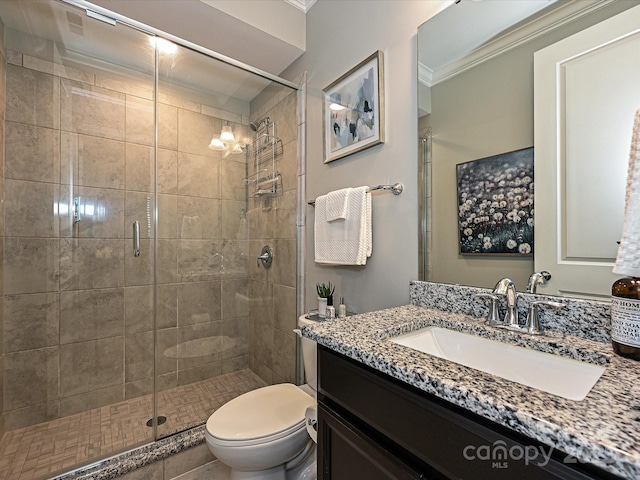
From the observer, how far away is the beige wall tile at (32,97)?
1618 millimetres

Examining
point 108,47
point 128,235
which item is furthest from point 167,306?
point 108,47

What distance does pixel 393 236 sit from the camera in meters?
1.35

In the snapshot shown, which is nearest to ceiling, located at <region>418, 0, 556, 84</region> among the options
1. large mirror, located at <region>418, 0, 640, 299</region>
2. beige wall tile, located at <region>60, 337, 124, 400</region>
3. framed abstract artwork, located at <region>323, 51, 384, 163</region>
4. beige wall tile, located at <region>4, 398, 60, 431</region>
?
large mirror, located at <region>418, 0, 640, 299</region>

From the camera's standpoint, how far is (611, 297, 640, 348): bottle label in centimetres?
63

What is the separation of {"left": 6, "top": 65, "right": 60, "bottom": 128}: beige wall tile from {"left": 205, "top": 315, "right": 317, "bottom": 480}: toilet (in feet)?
6.05

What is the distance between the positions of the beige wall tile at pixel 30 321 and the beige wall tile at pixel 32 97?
982mm

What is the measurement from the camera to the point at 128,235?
1.90 m

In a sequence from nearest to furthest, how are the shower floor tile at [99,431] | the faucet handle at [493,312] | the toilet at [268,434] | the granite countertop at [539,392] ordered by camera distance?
1. the granite countertop at [539,392]
2. the faucet handle at [493,312]
3. the toilet at [268,434]
4. the shower floor tile at [99,431]

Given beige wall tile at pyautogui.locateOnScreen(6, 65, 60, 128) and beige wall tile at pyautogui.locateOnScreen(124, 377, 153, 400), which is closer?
beige wall tile at pyautogui.locateOnScreen(6, 65, 60, 128)

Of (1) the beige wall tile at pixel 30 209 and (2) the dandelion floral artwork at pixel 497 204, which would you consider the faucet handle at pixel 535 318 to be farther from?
(1) the beige wall tile at pixel 30 209

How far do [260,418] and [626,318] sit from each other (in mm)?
1297

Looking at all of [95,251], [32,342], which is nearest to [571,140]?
[95,251]

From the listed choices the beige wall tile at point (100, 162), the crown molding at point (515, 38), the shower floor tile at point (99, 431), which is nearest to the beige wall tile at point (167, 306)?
the shower floor tile at point (99, 431)

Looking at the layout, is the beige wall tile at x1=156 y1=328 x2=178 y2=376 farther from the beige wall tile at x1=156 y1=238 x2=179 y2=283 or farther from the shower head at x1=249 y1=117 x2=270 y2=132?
the shower head at x1=249 y1=117 x2=270 y2=132
